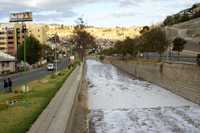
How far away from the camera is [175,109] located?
117ft

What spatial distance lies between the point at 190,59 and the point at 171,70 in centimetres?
567

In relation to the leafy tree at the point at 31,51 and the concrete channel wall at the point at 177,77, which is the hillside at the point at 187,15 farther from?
the concrete channel wall at the point at 177,77

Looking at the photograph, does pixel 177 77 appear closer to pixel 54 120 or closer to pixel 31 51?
pixel 54 120

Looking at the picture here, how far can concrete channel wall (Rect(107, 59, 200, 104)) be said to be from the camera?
129 feet

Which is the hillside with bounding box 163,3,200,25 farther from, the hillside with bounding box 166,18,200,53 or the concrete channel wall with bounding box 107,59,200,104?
the concrete channel wall with bounding box 107,59,200,104

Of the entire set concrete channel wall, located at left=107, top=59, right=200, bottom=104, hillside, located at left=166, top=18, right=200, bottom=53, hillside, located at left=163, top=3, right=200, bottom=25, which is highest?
hillside, located at left=163, top=3, right=200, bottom=25

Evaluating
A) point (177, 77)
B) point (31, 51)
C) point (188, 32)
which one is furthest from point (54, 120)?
point (31, 51)

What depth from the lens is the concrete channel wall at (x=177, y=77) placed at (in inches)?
1553

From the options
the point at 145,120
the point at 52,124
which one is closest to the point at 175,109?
the point at 145,120

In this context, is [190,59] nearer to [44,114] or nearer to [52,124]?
[44,114]

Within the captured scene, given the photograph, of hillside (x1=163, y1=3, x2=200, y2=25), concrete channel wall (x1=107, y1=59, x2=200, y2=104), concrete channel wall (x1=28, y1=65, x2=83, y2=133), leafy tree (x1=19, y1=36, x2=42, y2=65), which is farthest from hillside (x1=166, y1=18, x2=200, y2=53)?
concrete channel wall (x1=28, y1=65, x2=83, y2=133)

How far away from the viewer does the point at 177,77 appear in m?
46.9

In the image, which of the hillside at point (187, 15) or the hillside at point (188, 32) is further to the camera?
the hillside at point (187, 15)

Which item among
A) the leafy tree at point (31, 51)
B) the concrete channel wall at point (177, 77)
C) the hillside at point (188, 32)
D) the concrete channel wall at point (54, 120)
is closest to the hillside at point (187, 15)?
Answer: the hillside at point (188, 32)
